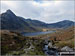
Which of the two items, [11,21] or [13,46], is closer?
[13,46]

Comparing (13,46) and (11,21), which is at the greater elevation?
(11,21)

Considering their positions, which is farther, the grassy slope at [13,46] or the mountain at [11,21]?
the mountain at [11,21]

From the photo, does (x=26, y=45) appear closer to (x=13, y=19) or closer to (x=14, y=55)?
(x=14, y=55)

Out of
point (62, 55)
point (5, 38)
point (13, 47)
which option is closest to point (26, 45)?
point (13, 47)

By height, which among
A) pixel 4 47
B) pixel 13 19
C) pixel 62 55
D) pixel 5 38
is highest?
pixel 13 19

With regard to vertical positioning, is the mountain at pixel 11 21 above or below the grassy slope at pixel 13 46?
above

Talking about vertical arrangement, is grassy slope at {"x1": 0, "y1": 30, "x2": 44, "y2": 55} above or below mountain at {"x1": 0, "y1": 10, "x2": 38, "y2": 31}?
below

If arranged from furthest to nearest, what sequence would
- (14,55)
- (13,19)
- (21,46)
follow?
(13,19), (21,46), (14,55)

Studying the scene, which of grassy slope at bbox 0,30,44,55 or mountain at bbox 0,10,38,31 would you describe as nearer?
grassy slope at bbox 0,30,44,55

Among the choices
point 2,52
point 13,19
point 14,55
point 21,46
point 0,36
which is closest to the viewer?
point 14,55

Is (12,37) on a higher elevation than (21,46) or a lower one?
higher

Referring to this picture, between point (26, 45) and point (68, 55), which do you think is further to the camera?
point (26, 45)
